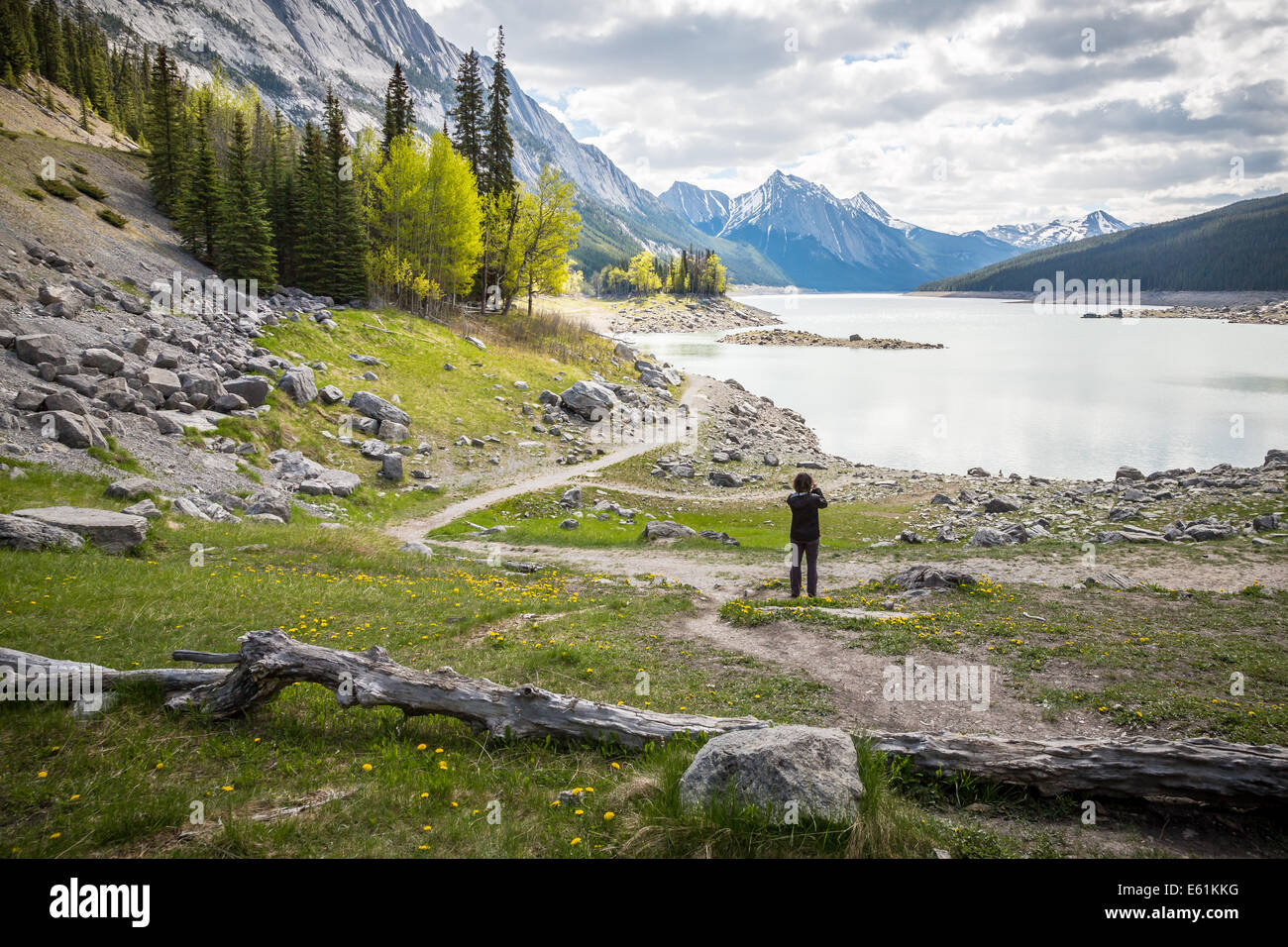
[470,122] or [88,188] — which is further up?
[470,122]

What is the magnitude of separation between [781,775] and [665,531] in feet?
68.0

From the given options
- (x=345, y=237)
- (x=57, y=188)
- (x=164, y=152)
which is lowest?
(x=57, y=188)

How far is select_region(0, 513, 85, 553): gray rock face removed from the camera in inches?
553

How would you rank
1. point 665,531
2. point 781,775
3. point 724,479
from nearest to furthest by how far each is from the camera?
point 781,775
point 665,531
point 724,479

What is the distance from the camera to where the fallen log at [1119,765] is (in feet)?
19.9

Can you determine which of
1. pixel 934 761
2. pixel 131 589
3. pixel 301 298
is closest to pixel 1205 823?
pixel 934 761

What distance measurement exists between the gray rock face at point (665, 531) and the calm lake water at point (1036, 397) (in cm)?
2505

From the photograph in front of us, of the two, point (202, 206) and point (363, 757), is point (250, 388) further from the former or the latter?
point (363, 757)

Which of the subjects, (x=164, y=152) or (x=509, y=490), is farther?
(x=164, y=152)

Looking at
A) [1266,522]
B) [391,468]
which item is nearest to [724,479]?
[391,468]

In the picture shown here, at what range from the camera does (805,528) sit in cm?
1614

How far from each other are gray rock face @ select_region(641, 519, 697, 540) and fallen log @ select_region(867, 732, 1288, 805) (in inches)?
754

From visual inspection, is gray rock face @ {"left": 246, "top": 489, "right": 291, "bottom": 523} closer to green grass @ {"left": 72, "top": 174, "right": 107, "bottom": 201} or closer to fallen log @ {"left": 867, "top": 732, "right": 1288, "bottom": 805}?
fallen log @ {"left": 867, "top": 732, "right": 1288, "bottom": 805}

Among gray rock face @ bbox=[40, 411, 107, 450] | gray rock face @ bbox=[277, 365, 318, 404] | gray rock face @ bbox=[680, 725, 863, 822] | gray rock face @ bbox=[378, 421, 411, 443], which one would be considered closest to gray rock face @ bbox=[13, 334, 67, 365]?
gray rock face @ bbox=[40, 411, 107, 450]
